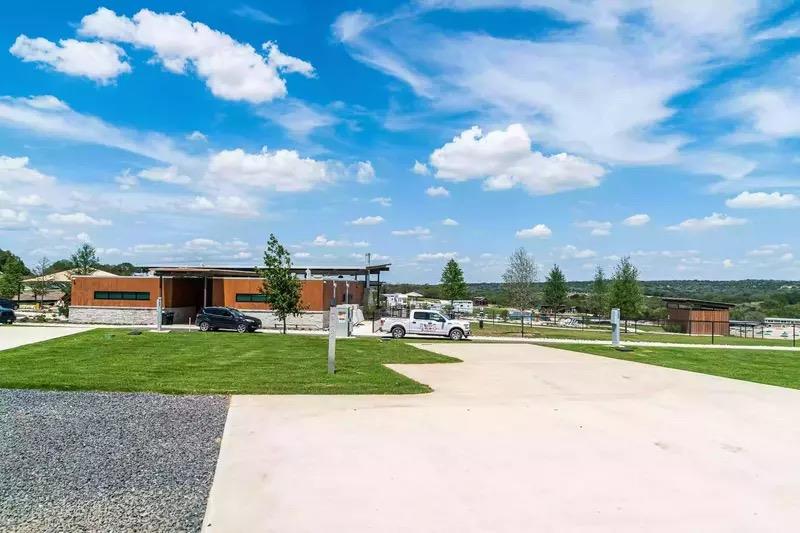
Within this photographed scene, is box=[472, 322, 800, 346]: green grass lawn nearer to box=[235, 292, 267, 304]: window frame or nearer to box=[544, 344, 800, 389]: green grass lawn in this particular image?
box=[544, 344, 800, 389]: green grass lawn

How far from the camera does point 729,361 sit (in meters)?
20.9

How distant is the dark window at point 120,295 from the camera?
40.2 meters

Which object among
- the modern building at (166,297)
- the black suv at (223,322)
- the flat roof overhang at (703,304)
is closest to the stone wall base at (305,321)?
the modern building at (166,297)

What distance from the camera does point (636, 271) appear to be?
55.7m

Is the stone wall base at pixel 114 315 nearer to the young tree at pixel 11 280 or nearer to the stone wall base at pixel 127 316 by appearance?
the stone wall base at pixel 127 316

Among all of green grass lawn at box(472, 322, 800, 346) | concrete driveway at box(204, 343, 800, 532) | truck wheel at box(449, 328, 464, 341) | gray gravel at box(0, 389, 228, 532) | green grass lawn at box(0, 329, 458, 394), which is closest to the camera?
gray gravel at box(0, 389, 228, 532)

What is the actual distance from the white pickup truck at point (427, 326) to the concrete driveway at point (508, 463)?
17.9 metres

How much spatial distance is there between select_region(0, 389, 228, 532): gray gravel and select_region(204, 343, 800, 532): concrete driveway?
1.26 ft

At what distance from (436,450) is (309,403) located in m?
3.75

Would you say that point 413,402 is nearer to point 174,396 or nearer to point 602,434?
point 602,434

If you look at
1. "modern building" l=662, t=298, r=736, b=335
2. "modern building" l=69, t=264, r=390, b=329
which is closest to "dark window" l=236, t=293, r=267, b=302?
"modern building" l=69, t=264, r=390, b=329

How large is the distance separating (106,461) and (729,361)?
21230 millimetres

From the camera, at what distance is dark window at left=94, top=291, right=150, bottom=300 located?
132ft

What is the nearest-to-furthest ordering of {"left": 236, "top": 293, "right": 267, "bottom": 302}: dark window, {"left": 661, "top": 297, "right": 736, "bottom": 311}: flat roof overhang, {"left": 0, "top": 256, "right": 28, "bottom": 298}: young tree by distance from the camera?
{"left": 236, "top": 293, "right": 267, "bottom": 302}: dark window < {"left": 661, "top": 297, "right": 736, "bottom": 311}: flat roof overhang < {"left": 0, "top": 256, "right": 28, "bottom": 298}: young tree
